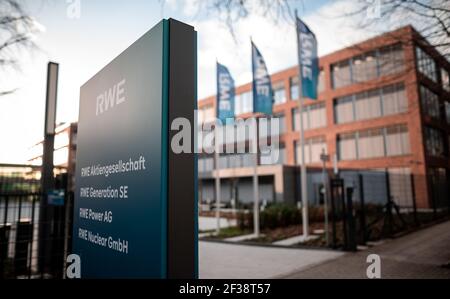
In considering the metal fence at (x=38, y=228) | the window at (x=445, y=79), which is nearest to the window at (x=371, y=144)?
the window at (x=445, y=79)

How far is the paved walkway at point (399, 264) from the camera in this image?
6.05 metres

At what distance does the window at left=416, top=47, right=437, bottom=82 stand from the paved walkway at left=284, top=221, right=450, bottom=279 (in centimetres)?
266

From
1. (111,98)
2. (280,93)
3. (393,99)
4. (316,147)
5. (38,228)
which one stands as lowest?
(38,228)

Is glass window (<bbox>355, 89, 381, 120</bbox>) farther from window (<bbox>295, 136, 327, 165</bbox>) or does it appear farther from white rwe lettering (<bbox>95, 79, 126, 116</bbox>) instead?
white rwe lettering (<bbox>95, 79, 126, 116</bbox>)

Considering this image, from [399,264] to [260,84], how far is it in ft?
25.8

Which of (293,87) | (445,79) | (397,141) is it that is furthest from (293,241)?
(293,87)

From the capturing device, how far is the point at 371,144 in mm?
34125

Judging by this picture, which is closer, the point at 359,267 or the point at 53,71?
the point at 53,71

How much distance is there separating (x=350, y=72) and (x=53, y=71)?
3499 centimetres

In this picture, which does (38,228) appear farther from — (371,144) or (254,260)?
(371,144)

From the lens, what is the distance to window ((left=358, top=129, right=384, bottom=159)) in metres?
33.4
